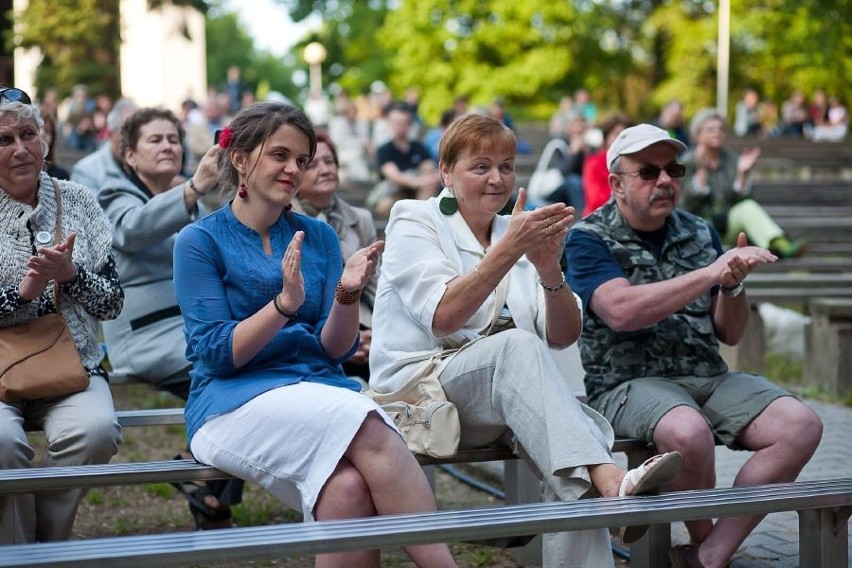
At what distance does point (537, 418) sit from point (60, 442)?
1.60 m

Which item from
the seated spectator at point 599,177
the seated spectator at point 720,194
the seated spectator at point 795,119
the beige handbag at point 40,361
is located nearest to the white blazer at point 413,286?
the beige handbag at point 40,361

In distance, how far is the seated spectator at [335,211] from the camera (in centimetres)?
605

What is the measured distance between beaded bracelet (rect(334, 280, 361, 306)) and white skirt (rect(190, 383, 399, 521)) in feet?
0.89

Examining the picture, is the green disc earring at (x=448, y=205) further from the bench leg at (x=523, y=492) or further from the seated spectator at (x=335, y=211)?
the seated spectator at (x=335, y=211)

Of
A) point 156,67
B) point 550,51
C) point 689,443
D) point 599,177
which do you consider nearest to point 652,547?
point 689,443

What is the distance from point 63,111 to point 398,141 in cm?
1266

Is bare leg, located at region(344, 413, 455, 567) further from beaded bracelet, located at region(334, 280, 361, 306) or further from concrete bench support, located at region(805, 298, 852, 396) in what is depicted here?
concrete bench support, located at region(805, 298, 852, 396)

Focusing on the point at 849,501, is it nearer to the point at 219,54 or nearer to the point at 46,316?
the point at 46,316

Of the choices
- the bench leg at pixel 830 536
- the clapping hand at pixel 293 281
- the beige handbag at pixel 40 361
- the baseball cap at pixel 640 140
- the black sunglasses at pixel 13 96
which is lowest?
the bench leg at pixel 830 536

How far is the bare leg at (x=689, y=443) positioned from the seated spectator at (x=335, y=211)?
1845 mm

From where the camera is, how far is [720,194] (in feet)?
32.9

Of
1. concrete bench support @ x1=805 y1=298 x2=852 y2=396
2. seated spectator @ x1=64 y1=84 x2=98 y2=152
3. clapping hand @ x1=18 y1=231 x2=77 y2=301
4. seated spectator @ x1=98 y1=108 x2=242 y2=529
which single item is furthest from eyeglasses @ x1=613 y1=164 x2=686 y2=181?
seated spectator @ x1=64 y1=84 x2=98 y2=152

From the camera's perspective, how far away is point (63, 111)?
23.8m

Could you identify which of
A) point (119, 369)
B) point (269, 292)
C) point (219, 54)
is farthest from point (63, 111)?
point (219, 54)
